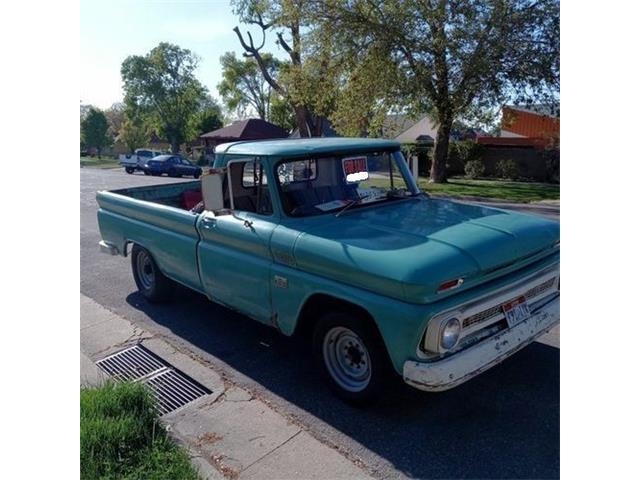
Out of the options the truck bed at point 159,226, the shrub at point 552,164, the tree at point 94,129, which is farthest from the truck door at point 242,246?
the tree at point 94,129

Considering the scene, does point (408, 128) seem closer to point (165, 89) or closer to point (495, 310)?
point (165, 89)

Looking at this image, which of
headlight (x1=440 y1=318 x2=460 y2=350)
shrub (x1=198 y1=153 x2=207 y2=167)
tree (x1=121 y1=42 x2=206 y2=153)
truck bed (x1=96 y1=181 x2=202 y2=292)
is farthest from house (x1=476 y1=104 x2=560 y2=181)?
tree (x1=121 y1=42 x2=206 y2=153)

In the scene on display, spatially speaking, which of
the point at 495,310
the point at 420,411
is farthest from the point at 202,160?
the point at 495,310

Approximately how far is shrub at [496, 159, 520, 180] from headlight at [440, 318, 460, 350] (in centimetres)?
2459

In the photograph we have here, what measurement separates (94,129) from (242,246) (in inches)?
2306

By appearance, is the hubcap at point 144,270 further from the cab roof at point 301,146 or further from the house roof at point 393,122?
the house roof at point 393,122

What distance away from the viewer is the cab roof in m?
4.37

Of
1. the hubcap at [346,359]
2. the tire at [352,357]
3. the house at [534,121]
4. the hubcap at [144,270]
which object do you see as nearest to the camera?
the tire at [352,357]

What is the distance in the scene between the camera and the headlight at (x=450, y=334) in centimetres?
314

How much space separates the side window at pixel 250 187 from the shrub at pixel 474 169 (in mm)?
23838

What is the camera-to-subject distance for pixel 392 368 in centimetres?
351

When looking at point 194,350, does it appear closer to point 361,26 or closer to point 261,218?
point 261,218

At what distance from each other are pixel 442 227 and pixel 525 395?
4.48 feet

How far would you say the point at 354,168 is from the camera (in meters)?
4.63
